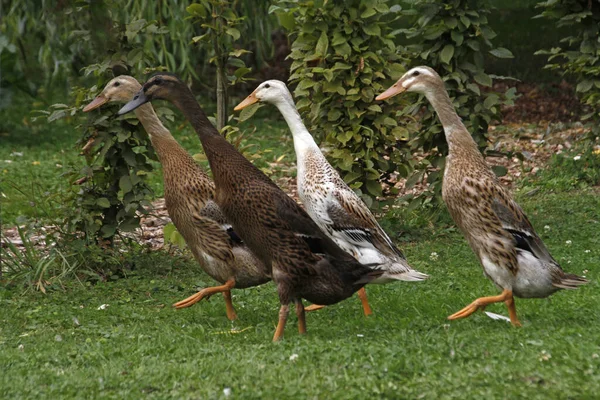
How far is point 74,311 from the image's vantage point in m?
7.79

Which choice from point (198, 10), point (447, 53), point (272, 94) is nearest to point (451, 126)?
point (272, 94)

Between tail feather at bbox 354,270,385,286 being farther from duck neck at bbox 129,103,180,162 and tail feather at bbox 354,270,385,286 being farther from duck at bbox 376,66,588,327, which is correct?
duck neck at bbox 129,103,180,162

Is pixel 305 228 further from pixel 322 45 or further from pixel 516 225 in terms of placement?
pixel 322 45

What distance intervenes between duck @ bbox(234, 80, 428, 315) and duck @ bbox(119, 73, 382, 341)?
1.09m

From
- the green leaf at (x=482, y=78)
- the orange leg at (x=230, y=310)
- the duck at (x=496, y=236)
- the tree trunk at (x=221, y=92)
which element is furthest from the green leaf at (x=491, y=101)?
the orange leg at (x=230, y=310)

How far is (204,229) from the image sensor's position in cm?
727

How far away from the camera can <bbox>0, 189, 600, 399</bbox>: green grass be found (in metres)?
5.05

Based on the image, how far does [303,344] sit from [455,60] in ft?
16.8

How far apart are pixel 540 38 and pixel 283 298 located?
46.7ft

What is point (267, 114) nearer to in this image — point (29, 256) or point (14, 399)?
point (29, 256)

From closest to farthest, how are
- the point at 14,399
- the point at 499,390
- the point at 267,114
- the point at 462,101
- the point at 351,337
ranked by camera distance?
1. the point at 499,390
2. the point at 14,399
3. the point at 351,337
4. the point at 462,101
5. the point at 267,114

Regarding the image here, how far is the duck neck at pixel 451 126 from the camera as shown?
6.80m

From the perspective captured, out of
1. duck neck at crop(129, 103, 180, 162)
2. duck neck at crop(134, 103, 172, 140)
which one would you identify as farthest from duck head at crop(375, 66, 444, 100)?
duck neck at crop(134, 103, 172, 140)

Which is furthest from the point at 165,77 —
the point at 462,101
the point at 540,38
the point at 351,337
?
the point at 540,38
